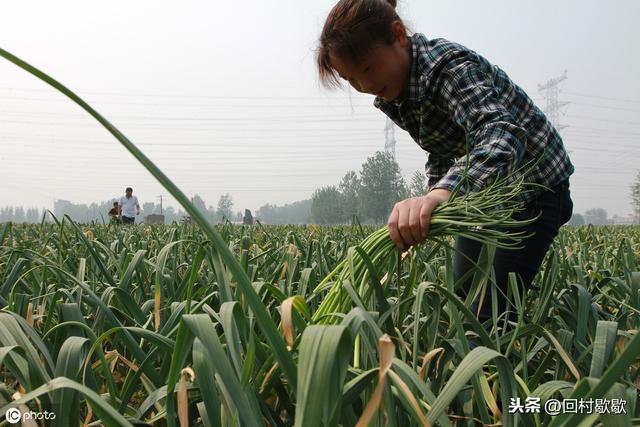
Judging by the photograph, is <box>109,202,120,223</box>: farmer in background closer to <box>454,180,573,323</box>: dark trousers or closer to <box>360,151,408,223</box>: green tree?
<box>454,180,573,323</box>: dark trousers

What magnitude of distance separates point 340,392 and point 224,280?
40 cm

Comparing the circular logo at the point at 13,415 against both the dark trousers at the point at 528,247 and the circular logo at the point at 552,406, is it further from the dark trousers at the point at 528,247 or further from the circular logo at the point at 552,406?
the dark trousers at the point at 528,247

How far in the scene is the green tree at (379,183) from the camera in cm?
4519

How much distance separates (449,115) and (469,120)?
18 cm

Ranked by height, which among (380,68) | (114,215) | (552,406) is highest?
(380,68)

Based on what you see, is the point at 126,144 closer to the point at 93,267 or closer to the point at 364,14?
the point at 364,14

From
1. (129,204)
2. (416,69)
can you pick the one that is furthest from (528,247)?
(129,204)

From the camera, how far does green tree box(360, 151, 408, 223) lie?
4519cm

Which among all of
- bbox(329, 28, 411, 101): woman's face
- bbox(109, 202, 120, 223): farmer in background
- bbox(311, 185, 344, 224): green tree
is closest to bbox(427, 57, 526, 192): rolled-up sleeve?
bbox(329, 28, 411, 101): woman's face

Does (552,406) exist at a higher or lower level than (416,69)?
lower

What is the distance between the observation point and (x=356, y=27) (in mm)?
1341

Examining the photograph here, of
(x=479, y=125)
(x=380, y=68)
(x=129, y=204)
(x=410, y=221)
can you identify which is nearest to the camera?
(x=410, y=221)

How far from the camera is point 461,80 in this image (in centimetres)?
135

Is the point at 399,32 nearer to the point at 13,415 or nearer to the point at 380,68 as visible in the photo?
the point at 380,68
